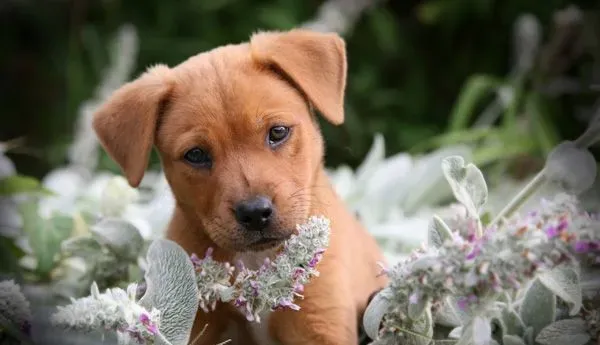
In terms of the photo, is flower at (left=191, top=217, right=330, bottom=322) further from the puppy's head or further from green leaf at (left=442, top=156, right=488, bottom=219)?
green leaf at (left=442, top=156, right=488, bottom=219)

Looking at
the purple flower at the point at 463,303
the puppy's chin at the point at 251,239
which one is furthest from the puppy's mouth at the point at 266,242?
the purple flower at the point at 463,303

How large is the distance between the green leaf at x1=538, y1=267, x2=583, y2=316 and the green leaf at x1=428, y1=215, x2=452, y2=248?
16 cm

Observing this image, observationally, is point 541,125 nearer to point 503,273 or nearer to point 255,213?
point 255,213

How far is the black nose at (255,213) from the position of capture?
Answer: 1.53m

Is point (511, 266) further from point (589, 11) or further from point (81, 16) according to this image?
point (81, 16)

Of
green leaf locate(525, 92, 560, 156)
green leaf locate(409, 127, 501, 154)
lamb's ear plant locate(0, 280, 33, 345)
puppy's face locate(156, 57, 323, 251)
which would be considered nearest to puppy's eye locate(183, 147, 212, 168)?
puppy's face locate(156, 57, 323, 251)

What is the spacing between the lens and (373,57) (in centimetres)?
406

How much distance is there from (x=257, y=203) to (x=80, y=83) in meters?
2.55

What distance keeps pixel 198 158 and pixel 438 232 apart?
A: 1.54 feet

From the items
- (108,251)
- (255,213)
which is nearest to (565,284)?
(255,213)

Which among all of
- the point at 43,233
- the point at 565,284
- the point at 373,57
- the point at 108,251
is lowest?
the point at 373,57

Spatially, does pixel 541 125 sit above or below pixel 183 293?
below

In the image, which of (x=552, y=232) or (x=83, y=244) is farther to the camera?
(x=83, y=244)

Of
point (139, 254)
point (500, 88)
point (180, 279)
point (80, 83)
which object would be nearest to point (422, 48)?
point (500, 88)
